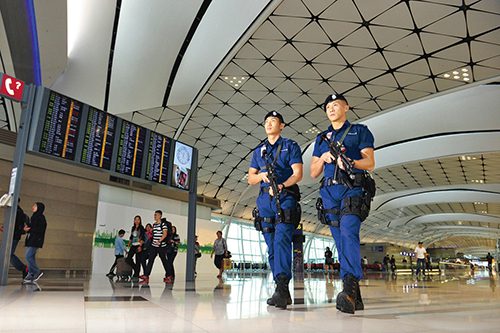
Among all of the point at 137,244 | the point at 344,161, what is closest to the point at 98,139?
the point at 137,244

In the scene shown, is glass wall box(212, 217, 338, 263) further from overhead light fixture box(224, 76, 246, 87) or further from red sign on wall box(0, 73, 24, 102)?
red sign on wall box(0, 73, 24, 102)

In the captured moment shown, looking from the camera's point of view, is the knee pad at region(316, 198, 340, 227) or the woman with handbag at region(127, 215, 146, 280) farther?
the woman with handbag at region(127, 215, 146, 280)

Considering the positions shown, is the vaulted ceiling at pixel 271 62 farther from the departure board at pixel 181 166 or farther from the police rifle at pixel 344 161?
the police rifle at pixel 344 161

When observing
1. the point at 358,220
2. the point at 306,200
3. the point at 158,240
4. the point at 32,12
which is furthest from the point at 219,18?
the point at 306,200

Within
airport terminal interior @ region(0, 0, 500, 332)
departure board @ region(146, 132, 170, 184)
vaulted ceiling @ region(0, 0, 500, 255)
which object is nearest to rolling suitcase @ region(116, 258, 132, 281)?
Result: airport terminal interior @ region(0, 0, 500, 332)

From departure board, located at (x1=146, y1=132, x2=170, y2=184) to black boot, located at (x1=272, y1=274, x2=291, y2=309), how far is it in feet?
30.0

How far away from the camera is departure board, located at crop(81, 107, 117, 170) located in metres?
10.7

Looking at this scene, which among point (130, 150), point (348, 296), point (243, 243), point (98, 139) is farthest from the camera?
point (243, 243)

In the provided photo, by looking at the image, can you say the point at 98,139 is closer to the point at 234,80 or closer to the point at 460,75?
the point at 234,80

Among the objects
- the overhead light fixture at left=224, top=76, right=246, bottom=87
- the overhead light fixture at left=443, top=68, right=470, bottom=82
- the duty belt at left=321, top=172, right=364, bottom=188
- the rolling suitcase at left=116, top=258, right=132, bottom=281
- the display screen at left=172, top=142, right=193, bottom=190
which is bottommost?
the rolling suitcase at left=116, top=258, right=132, bottom=281

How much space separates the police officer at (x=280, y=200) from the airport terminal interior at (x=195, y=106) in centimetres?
95

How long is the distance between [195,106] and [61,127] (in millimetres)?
12703

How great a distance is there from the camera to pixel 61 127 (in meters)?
9.99

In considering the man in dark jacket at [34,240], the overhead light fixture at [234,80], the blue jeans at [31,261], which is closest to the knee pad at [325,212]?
the man in dark jacket at [34,240]
